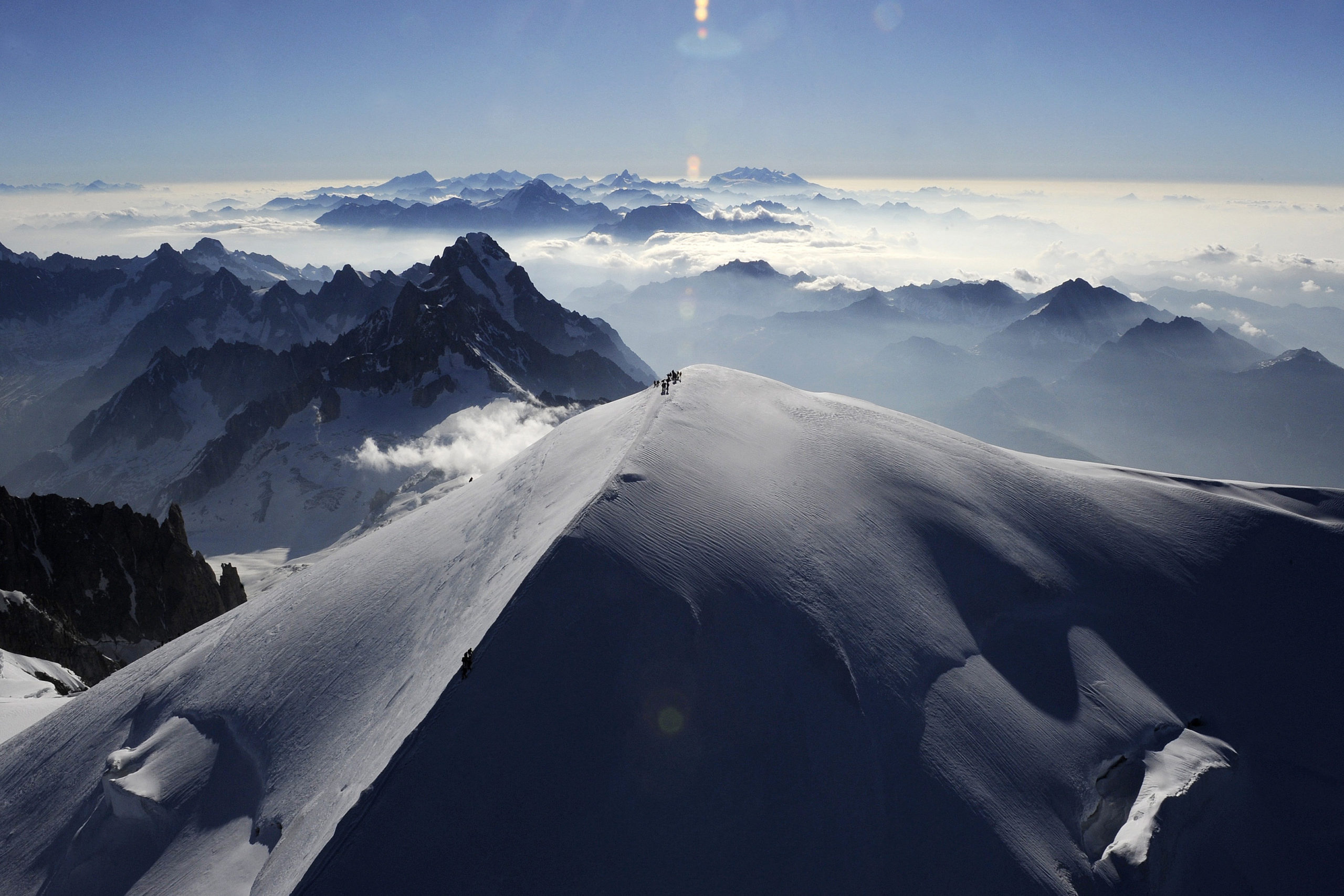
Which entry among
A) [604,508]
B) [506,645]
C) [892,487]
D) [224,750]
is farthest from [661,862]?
[892,487]

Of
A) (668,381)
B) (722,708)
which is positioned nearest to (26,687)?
(668,381)

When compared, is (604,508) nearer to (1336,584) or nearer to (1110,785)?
(1110,785)

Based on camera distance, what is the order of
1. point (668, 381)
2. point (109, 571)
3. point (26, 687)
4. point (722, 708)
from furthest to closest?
point (109, 571), point (26, 687), point (668, 381), point (722, 708)

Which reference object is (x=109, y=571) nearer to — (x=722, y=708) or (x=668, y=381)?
(x=668, y=381)

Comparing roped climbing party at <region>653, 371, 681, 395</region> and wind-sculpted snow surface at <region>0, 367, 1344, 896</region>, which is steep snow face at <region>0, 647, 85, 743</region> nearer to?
wind-sculpted snow surface at <region>0, 367, 1344, 896</region>

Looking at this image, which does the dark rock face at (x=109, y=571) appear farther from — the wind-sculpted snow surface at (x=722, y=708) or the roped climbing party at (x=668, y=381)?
the roped climbing party at (x=668, y=381)

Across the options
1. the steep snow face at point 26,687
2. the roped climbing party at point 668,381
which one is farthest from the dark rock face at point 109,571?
the roped climbing party at point 668,381
